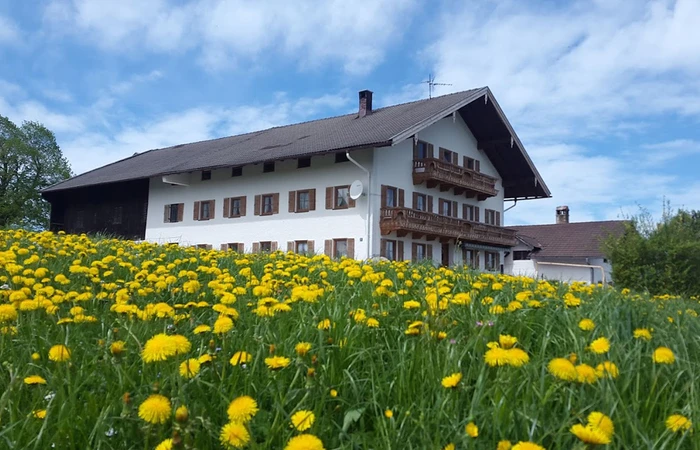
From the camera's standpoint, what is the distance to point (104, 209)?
34.9 m

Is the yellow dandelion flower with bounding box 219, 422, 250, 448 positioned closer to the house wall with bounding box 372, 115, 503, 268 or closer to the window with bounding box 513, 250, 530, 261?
the house wall with bounding box 372, 115, 503, 268

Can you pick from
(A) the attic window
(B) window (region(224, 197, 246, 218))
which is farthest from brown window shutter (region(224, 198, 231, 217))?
(A) the attic window

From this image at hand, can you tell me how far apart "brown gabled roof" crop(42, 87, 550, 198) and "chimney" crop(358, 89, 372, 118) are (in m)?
0.51

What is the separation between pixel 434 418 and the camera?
6.81 ft

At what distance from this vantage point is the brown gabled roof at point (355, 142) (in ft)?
81.5

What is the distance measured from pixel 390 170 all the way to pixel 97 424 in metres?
23.9

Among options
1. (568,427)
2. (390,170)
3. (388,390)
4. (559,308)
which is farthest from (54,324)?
(390,170)

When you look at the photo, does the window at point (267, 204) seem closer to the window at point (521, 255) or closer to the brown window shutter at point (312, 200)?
the brown window shutter at point (312, 200)

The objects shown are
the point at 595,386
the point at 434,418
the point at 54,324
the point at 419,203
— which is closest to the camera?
the point at 434,418

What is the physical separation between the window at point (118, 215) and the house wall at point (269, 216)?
2547 millimetres

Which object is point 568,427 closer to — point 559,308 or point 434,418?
point 434,418

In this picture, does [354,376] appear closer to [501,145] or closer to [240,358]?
[240,358]

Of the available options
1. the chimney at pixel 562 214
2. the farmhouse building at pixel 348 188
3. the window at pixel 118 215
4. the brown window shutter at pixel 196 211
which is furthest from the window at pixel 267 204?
the chimney at pixel 562 214

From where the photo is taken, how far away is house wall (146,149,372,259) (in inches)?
993
